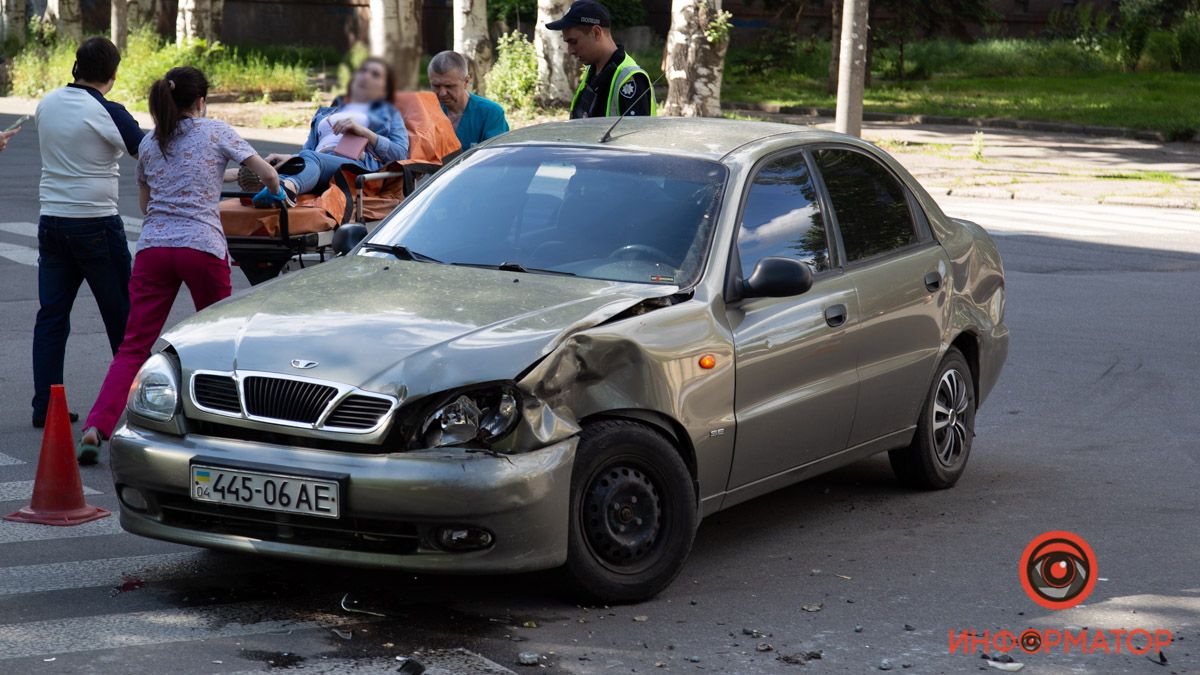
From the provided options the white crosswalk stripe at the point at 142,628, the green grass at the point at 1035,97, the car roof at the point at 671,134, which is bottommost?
the green grass at the point at 1035,97

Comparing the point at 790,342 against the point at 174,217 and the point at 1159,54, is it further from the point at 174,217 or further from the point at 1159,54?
the point at 1159,54

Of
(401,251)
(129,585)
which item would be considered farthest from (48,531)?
(401,251)

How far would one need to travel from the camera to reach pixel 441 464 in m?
4.80

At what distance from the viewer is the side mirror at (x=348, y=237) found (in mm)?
6508

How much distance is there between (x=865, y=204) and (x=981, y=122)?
84.6 ft

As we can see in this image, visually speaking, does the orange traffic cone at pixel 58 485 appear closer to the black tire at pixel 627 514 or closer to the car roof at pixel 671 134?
the car roof at pixel 671 134

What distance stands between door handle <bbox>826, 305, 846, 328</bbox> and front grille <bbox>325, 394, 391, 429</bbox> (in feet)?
6.66

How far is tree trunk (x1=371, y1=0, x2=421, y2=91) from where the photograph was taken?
6.38 feet

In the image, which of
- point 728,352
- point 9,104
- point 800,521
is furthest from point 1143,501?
point 9,104

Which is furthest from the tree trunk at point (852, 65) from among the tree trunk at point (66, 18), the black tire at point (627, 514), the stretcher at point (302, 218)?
the tree trunk at point (66, 18)

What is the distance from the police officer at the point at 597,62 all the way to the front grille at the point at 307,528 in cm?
444

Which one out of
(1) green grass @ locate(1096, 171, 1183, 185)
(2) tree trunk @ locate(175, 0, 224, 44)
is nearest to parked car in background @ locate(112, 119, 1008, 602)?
(1) green grass @ locate(1096, 171, 1183, 185)

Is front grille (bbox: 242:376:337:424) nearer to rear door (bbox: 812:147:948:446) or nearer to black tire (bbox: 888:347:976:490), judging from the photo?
rear door (bbox: 812:147:948:446)

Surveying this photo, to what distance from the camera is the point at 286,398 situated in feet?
16.3
